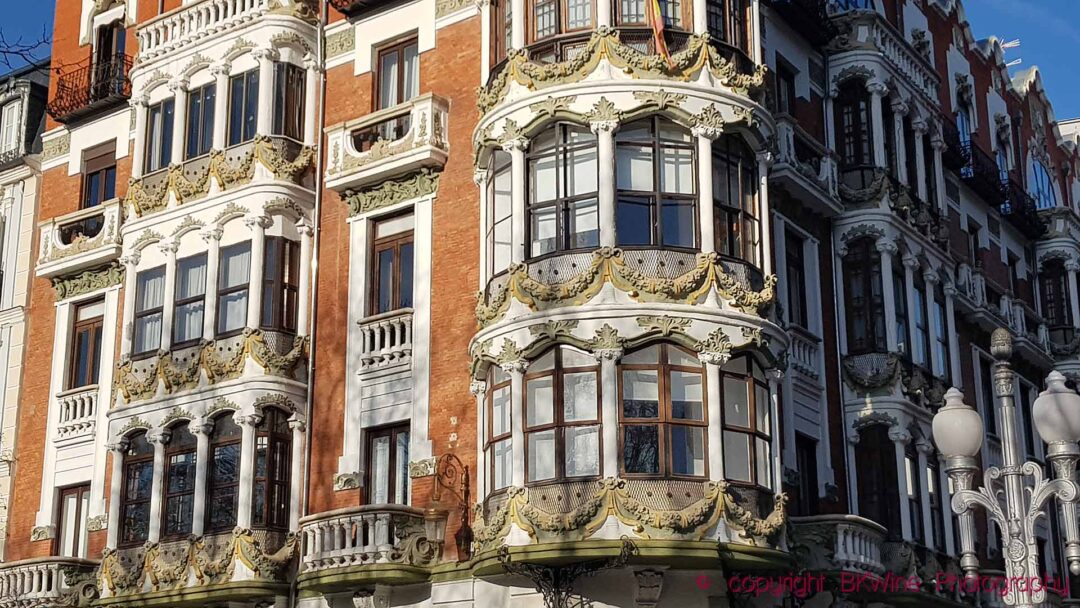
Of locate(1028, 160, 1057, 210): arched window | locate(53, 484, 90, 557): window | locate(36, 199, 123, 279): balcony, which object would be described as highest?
locate(1028, 160, 1057, 210): arched window

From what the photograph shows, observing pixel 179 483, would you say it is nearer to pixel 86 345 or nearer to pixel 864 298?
pixel 86 345

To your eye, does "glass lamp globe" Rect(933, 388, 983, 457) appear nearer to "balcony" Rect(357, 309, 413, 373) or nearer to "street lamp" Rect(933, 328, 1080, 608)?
"street lamp" Rect(933, 328, 1080, 608)

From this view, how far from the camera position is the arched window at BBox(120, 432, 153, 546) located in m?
32.6

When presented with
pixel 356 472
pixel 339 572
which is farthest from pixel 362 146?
pixel 339 572

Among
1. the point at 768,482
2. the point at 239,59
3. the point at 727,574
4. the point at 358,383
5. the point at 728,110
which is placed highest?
the point at 239,59

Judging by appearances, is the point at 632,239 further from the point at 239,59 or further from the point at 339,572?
the point at 239,59

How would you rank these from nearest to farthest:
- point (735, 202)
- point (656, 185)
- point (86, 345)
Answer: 1. point (656, 185)
2. point (735, 202)
3. point (86, 345)

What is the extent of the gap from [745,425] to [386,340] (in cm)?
764

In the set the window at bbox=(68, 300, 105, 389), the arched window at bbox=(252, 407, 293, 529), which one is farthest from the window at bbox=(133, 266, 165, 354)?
the arched window at bbox=(252, 407, 293, 529)

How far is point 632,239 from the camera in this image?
2734 cm

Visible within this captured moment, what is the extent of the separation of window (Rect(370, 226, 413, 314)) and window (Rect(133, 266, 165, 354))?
530 centimetres

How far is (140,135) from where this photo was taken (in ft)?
115

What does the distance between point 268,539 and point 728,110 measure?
12.2 meters

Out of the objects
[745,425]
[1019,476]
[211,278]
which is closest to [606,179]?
[745,425]
